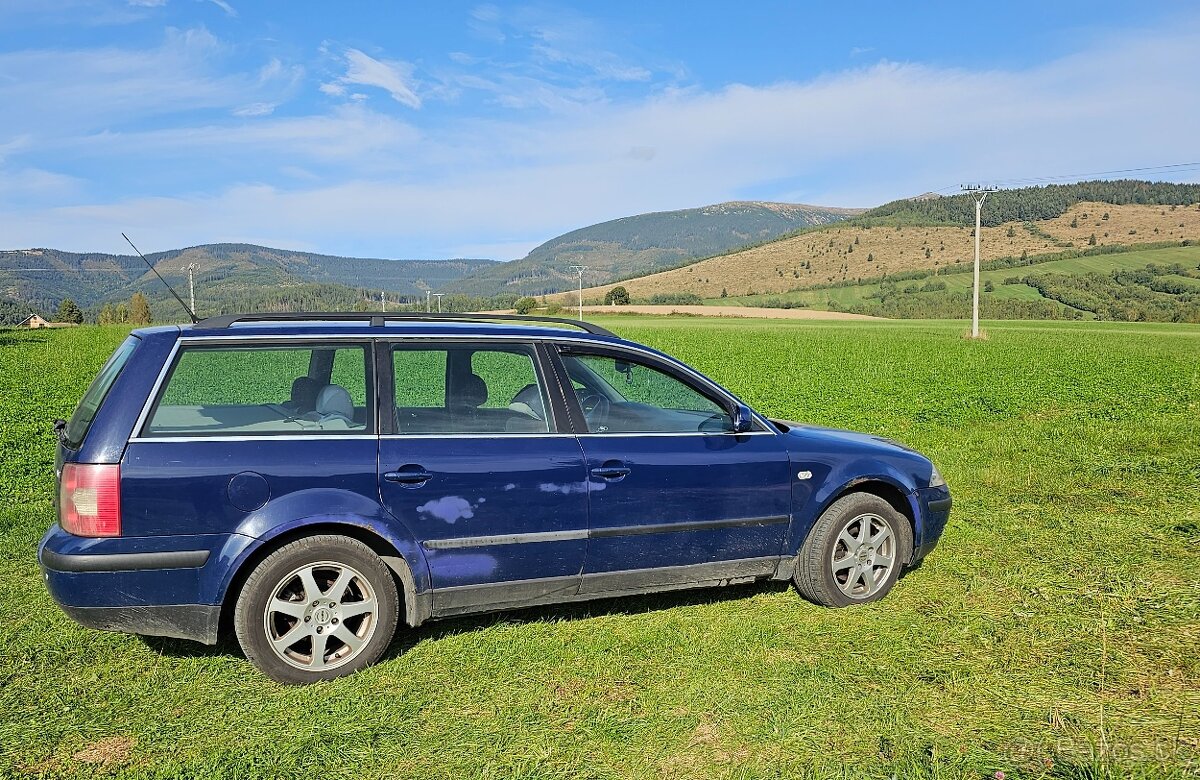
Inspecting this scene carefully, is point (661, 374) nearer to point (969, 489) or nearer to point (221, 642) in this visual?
point (221, 642)

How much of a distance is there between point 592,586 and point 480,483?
2.92ft

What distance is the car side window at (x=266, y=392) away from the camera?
402 cm

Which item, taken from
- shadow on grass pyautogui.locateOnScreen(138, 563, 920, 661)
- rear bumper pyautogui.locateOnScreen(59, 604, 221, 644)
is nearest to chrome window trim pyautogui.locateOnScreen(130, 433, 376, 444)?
rear bumper pyautogui.locateOnScreen(59, 604, 221, 644)

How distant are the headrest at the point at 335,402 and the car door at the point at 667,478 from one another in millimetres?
1172

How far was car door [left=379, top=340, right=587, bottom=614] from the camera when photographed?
4.19 m

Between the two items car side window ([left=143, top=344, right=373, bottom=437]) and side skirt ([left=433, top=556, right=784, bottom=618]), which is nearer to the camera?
car side window ([left=143, top=344, right=373, bottom=437])

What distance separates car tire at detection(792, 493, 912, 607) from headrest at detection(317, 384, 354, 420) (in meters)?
2.76

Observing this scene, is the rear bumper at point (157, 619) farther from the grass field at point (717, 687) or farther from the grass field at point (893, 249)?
the grass field at point (893, 249)

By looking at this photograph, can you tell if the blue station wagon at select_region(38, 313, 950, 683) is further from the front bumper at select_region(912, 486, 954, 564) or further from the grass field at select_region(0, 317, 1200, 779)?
the grass field at select_region(0, 317, 1200, 779)

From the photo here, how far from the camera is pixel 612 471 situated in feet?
14.9

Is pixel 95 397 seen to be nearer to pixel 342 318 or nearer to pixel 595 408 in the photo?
pixel 342 318

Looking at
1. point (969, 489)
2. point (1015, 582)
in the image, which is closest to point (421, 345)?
point (1015, 582)

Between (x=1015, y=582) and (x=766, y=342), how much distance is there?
41160mm

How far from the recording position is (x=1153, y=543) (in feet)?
21.3
